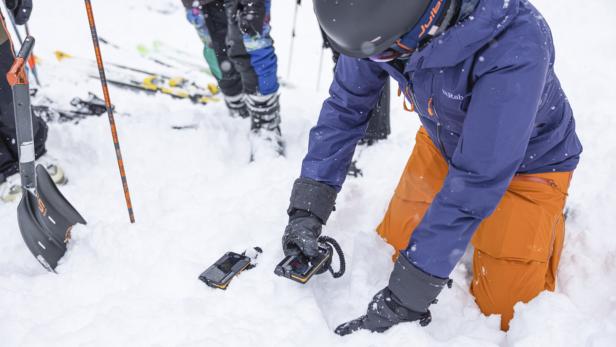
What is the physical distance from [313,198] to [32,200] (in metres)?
1.42

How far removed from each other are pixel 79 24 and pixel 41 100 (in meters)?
3.72

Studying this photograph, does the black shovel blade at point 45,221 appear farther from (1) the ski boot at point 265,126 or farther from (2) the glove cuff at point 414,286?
(2) the glove cuff at point 414,286

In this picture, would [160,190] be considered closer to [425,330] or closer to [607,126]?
[425,330]

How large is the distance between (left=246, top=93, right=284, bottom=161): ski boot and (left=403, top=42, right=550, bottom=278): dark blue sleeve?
67.0 inches

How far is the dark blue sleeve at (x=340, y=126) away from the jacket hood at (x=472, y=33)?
535mm

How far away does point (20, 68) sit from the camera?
212cm

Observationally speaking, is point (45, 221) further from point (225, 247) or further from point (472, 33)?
point (472, 33)

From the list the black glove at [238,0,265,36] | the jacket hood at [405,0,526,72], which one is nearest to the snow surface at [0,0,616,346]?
the black glove at [238,0,265,36]

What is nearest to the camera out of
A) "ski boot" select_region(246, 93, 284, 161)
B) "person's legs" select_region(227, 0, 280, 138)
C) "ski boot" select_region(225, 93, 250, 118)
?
"person's legs" select_region(227, 0, 280, 138)

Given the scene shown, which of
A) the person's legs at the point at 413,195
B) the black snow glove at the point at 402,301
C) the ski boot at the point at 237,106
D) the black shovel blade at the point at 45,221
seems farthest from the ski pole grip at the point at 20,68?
the person's legs at the point at 413,195

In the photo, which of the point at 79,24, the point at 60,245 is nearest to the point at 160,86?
the point at 60,245

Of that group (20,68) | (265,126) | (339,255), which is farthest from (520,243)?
(20,68)

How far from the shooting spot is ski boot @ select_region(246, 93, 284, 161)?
3299mm

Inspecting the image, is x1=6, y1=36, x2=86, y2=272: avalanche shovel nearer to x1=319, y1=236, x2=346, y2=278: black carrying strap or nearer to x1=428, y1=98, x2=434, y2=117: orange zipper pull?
x1=319, y1=236, x2=346, y2=278: black carrying strap
